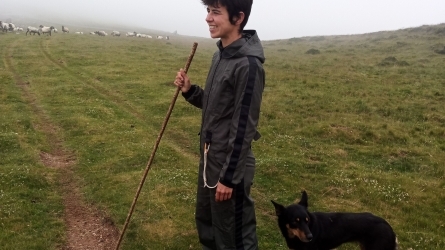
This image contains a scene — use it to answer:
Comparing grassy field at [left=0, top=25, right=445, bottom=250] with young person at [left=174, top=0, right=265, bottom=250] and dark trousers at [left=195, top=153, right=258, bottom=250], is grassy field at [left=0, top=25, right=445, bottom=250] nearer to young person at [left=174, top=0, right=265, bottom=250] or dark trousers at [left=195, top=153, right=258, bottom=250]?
dark trousers at [left=195, top=153, right=258, bottom=250]

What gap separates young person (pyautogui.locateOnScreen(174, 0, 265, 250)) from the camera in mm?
5121

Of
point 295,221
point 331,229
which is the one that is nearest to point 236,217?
point 295,221

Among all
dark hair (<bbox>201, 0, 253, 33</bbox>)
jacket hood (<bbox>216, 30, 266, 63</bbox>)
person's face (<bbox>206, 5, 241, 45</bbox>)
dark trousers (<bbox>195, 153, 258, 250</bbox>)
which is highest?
dark hair (<bbox>201, 0, 253, 33</bbox>)

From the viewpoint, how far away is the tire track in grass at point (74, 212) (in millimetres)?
8859

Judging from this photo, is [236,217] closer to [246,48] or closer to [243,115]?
[243,115]

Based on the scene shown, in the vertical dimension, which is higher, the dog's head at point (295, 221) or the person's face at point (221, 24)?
the person's face at point (221, 24)

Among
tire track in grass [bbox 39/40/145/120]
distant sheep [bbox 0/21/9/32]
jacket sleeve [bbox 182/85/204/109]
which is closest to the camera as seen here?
jacket sleeve [bbox 182/85/204/109]

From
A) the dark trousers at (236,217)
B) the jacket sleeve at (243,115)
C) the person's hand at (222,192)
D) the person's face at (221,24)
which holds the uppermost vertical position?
the person's face at (221,24)

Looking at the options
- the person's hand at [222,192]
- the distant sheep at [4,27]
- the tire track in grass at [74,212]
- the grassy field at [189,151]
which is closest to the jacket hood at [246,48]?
the person's hand at [222,192]

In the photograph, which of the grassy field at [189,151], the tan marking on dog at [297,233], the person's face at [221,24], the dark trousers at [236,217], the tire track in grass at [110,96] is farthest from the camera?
the tire track in grass at [110,96]

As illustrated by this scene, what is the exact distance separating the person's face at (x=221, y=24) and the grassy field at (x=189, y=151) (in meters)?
5.21

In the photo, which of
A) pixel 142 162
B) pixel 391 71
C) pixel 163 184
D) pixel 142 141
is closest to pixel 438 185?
pixel 163 184

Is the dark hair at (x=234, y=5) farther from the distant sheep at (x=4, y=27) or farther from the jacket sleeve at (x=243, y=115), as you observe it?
the distant sheep at (x=4, y=27)

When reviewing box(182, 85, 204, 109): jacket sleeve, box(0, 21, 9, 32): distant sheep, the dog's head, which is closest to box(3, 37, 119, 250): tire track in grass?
the dog's head
